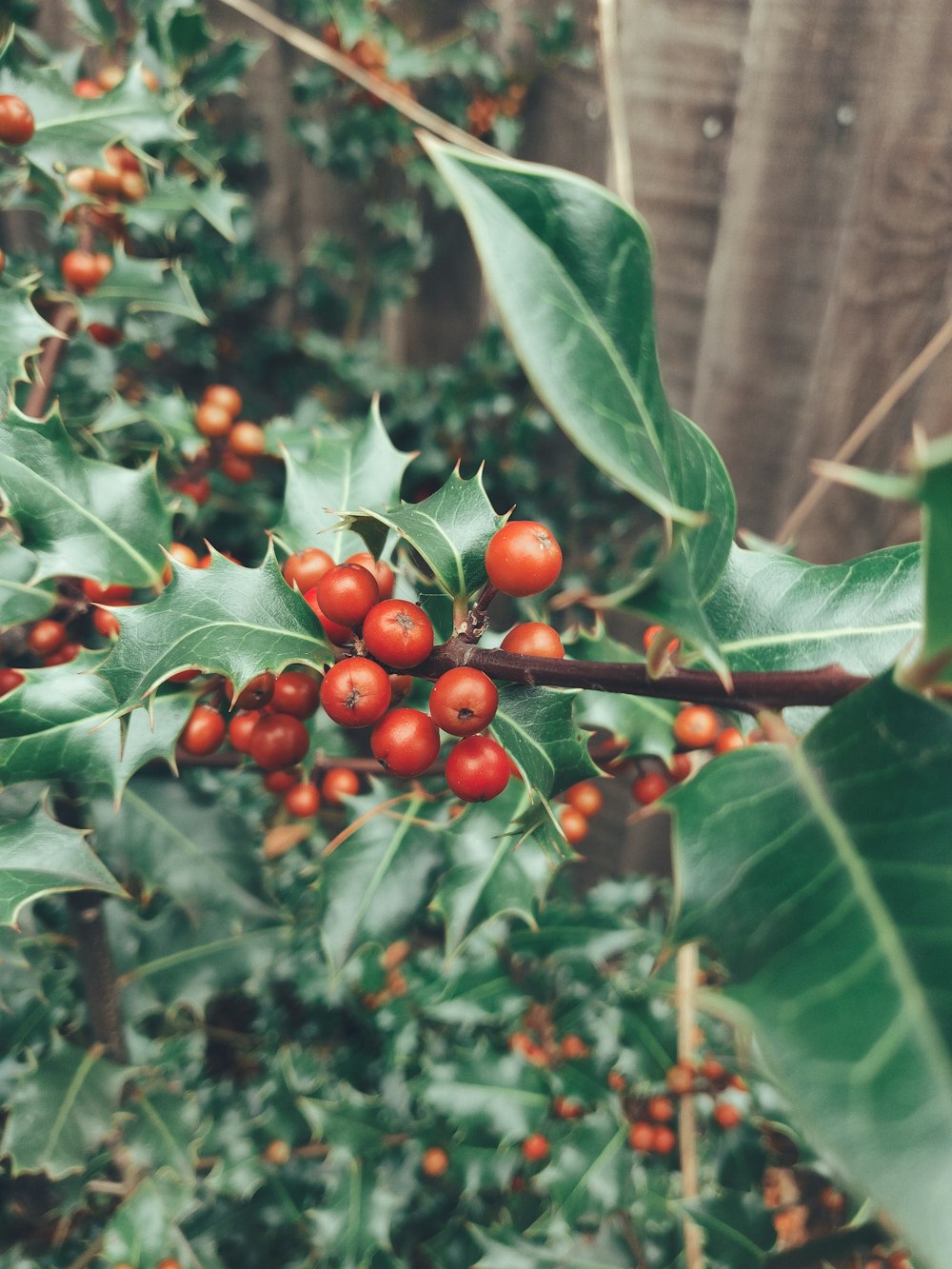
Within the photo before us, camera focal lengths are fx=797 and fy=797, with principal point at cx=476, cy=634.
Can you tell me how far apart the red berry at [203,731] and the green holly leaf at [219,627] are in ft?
0.43

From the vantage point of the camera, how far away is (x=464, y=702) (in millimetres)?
477

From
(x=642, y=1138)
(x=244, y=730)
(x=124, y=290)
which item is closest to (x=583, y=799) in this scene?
(x=244, y=730)

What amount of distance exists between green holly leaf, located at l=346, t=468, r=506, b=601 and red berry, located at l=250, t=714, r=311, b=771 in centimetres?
16

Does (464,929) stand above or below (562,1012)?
above

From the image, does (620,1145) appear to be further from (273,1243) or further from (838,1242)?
(273,1243)

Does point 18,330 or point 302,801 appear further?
point 302,801

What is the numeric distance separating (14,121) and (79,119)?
0.45ft

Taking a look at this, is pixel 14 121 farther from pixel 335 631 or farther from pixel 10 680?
pixel 335 631

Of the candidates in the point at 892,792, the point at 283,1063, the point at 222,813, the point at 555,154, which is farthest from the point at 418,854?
the point at 555,154

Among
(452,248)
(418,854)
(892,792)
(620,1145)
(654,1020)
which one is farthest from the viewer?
(452,248)

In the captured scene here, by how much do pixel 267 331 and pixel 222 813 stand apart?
1025 millimetres

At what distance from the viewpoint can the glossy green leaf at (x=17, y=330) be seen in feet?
2.46

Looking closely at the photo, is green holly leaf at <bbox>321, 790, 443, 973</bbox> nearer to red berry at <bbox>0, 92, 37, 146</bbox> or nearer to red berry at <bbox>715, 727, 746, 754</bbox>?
red berry at <bbox>715, 727, 746, 754</bbox>

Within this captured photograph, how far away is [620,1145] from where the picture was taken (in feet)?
3.51
